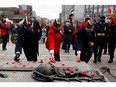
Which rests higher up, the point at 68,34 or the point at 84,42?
the point at 84,42

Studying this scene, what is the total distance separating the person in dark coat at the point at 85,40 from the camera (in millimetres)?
6144

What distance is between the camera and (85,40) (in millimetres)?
6363

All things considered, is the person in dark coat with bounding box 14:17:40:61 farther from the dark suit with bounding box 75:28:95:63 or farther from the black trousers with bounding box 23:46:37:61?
the dark suit with bounding box 75:28:95:63

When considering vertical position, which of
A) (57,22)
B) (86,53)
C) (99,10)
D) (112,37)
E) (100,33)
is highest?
(99,10)

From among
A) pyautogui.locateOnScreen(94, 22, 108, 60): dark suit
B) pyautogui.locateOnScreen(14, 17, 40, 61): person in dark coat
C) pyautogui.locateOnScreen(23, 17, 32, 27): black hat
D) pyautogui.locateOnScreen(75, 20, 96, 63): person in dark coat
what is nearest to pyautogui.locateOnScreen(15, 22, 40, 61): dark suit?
pyautogui.locateOnScreen(14, 17, 40, 61): person in dark coat

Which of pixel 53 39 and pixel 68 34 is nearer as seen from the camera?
pixel 53 39

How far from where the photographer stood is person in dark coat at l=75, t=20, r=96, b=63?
6.14 meters

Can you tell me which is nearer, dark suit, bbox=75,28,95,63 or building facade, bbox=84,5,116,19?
dark suit, bbox=75,28,95,63

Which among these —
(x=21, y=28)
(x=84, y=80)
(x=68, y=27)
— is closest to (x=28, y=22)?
(x=21, y=28)

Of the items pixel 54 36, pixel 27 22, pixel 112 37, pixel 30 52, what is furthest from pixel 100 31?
pixel 27 22

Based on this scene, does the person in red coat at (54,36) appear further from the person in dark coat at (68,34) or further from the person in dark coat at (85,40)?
the person in dark coat at (68,34)

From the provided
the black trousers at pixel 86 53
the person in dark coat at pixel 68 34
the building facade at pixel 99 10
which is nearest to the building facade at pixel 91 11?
the building facade at pixel 99 10

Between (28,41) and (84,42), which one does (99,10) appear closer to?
(84,42)

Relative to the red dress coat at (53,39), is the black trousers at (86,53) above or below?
below
